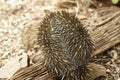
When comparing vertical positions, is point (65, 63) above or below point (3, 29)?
below

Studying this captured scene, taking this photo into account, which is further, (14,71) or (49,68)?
(14,71)

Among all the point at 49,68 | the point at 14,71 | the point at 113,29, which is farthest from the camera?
the point at 113,29

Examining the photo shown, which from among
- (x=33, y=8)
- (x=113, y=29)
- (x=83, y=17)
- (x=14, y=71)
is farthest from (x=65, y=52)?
(x=33, y=8)

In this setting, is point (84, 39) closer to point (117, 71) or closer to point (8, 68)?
point (117, 71)

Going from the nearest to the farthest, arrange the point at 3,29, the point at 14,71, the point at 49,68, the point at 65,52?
the point at 65,52
the point at 49,68
the point at 14,71
the point at 3,29
